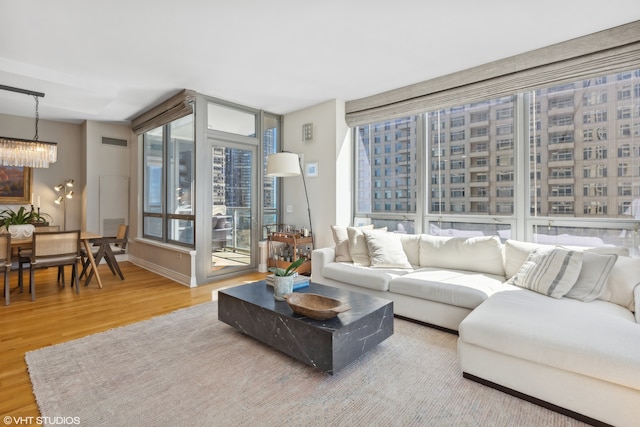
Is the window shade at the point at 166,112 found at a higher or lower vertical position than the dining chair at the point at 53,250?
higher

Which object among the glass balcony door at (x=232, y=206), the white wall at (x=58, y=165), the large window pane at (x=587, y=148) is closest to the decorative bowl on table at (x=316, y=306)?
the large window pane at (x=587, y=148)

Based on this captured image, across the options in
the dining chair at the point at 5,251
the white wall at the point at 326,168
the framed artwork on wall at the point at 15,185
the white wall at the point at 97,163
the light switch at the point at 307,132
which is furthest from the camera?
the white wall at the point at 97,163

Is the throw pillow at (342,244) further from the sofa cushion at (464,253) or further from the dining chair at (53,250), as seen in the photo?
the dining chair at (53,250)

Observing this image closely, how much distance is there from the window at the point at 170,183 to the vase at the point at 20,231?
5.57 ft

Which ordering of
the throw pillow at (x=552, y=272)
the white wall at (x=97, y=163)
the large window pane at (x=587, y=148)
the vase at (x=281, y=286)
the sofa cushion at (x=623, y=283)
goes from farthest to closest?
1. the white wall at (x=97, y=163)
2. the large window pane at (x=587, y=148)
3. the vase at (x=281, y=286)
4. the throw pillow at (x=552, y=272)
5. the sofa cushion at (x=623, y=283)

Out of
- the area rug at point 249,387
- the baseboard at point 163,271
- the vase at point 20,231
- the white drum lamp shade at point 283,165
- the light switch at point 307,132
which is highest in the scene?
the light switch at point 307,132

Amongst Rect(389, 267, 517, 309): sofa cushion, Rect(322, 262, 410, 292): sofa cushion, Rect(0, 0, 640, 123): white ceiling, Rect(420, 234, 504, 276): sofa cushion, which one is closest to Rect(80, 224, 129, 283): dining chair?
Rect(0, 0, 640, 123): white ceiling

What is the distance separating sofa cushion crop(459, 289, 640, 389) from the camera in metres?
1.62

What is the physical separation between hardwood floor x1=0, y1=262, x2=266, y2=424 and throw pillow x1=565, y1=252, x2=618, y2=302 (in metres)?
3.68

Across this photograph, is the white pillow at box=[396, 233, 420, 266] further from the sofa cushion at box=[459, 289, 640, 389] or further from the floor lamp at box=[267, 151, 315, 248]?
the floor lamp at box=[267, 151, 315, 248]

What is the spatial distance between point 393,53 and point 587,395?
10.3 feet

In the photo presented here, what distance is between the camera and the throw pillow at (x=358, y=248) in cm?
379

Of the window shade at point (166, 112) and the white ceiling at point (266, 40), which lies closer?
the white ceiling at point (266, 40)

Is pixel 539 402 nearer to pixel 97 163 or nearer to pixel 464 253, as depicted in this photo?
pixel 464 253
